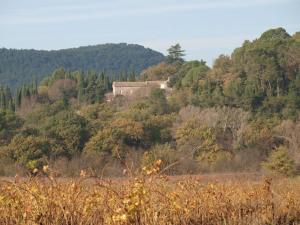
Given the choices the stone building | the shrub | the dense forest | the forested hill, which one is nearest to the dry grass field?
the dense forest

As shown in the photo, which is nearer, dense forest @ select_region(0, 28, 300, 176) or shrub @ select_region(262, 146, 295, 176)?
shrub @ select_region(262, 146, 295, 176)

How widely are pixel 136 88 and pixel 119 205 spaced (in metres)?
60.1

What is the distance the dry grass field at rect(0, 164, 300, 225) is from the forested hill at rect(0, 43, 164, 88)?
5668 inches

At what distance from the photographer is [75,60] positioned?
175 metres

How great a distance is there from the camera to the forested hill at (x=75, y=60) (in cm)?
15688

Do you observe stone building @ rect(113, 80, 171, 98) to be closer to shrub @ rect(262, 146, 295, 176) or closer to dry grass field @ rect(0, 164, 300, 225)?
shrub @ rect(262, 146, 295, 176)

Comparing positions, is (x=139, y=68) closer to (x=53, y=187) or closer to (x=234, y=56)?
(x=234, y=56)

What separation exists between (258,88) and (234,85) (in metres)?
1.60

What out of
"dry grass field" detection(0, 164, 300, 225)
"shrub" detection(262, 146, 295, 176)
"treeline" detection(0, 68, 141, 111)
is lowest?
"shrub" detection(262, 146, 295, 176)

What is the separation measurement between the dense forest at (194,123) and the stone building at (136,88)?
219 cm

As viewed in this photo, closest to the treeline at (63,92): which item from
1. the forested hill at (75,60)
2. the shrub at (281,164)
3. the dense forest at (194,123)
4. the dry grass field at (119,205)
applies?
the dense forest at (194,123)

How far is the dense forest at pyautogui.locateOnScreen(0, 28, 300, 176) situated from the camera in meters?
31.9

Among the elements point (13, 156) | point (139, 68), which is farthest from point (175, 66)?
point (139, 68)

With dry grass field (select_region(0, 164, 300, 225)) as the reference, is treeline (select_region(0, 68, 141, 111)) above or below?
below
